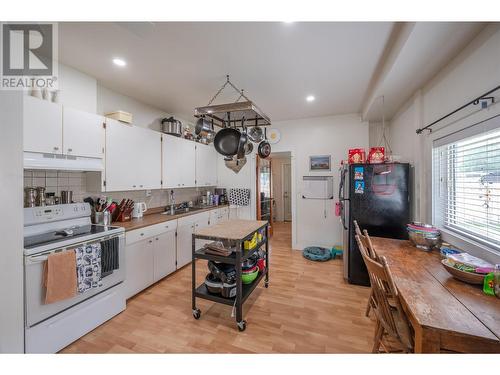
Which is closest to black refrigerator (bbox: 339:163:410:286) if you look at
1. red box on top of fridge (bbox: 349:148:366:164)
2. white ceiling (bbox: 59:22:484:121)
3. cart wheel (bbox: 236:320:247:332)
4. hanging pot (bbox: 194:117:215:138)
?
red box on top of fridge (bbox: 349:148:366:164)

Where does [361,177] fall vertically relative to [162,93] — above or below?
below

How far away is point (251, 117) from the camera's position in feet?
7.95

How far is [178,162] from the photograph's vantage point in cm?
350

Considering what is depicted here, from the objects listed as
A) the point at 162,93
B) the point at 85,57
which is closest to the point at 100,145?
the point at 85,57

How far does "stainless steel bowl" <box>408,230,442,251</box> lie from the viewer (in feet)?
6.10

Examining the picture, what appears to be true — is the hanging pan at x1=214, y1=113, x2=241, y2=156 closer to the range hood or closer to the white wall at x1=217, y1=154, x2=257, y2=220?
the range hood

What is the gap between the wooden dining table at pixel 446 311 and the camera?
0.85 metres

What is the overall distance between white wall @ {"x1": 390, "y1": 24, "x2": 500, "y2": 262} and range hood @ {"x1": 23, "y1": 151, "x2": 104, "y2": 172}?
11.3ft

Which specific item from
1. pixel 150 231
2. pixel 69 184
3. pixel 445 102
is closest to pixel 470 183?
pixel 445 102

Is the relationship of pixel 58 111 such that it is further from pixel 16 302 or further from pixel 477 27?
pixel 477 27

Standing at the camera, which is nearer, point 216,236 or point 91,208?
point 216,236

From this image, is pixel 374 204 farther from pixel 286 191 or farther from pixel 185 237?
pixel 286 191

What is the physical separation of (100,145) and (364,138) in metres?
4.03

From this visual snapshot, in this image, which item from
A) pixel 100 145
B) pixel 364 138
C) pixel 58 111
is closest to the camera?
pixel 58 111
